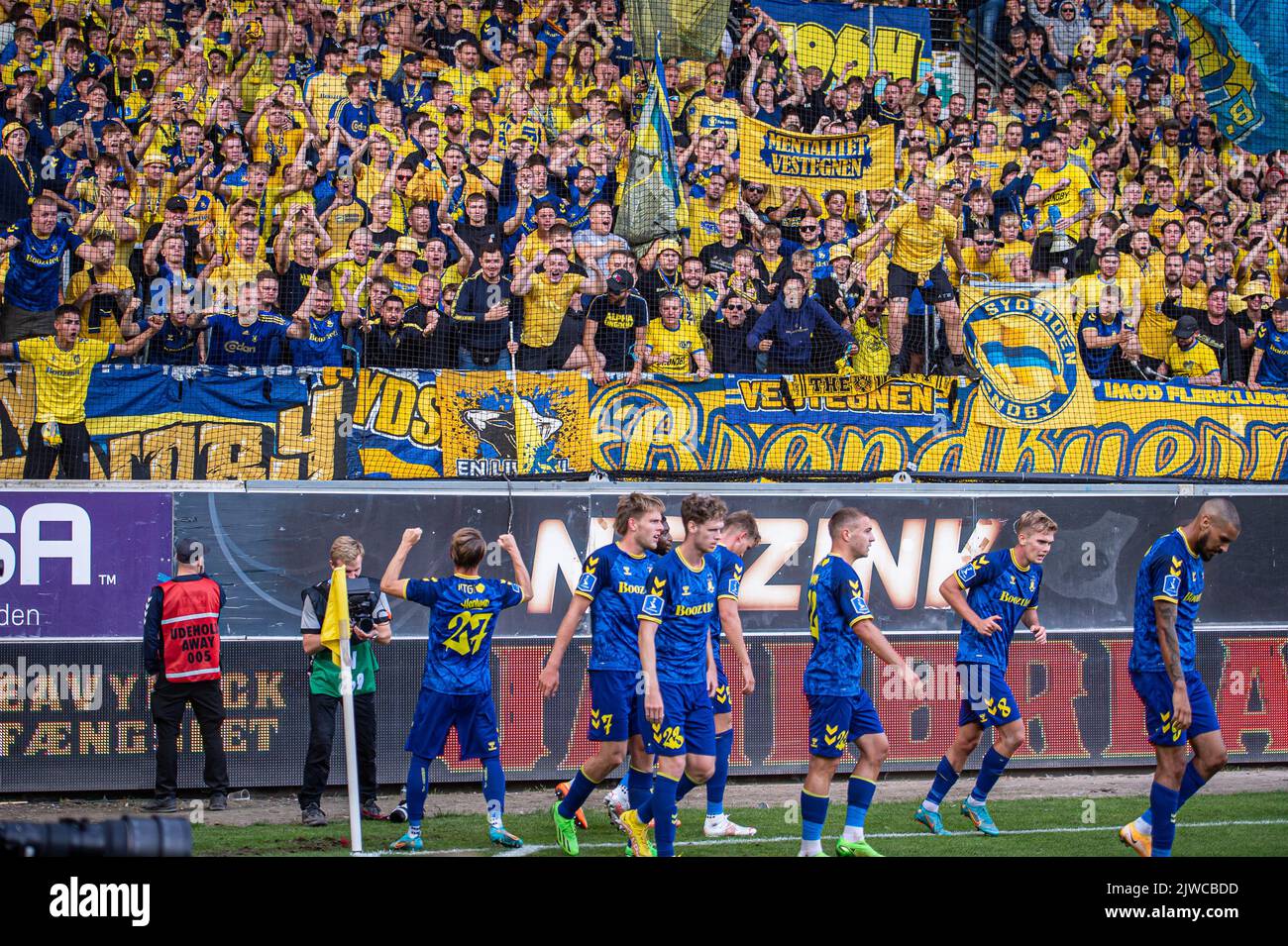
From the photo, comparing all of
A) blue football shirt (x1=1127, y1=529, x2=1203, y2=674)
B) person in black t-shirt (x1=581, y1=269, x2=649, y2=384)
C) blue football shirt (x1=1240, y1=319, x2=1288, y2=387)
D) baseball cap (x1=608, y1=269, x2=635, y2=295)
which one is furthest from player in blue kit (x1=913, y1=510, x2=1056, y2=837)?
blue football shirt (x1=1240, y1=319, x2=1288, y2=387)

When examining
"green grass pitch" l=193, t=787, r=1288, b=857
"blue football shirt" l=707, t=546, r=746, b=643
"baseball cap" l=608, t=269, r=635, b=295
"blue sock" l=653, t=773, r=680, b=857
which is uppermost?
"baseball cap" l=608, t=269, r=635, b=295

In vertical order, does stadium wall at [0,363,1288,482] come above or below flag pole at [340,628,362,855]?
above

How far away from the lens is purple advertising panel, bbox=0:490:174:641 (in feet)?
35.0

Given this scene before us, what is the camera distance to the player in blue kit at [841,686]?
26.8ft

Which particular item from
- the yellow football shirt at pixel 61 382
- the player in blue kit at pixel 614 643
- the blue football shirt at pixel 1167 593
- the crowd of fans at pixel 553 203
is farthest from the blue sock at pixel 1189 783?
the yellow football shirt at pixel 61 382

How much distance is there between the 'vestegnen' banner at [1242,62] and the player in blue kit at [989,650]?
465 inches

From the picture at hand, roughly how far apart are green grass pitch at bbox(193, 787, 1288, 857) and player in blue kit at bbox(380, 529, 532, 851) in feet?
1.48

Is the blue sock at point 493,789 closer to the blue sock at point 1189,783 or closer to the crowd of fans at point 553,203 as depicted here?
the blue sock at point 1189,783

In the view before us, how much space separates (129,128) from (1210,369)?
11.8 meters

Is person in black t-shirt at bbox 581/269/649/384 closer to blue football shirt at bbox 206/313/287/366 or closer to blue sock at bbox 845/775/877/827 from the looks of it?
Result: blue football shirt at bbox 206/313/287/366

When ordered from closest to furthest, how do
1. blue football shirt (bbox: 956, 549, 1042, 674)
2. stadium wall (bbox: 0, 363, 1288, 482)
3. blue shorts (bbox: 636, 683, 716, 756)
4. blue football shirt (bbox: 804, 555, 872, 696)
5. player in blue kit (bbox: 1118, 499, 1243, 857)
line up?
blue shorts (bbox: 636, 683, 716, 756) < player in blue kit (bbox: 1118, 499, 1243, 857) < blue football shirt (bbox: 804, 555, 872, 696) < blue football shirt (bbox: 956, 549, 1042, 674) < stadium wall (bbox: 0, 363, 1288, 482)

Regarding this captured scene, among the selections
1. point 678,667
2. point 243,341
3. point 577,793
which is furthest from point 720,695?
point 243,341

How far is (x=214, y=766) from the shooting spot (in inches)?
408
